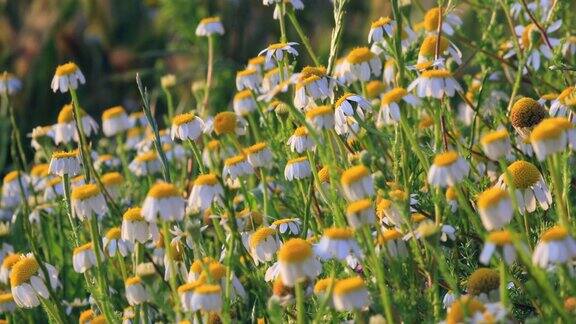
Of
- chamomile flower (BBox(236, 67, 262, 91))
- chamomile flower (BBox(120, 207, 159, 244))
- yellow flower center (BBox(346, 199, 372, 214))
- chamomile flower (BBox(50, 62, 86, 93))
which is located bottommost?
yellow flower center (BBox(346, 199, 372, 214))

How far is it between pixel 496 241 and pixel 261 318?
709 mm

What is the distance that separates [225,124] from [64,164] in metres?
0.36

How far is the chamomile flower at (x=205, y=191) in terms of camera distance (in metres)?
1.94

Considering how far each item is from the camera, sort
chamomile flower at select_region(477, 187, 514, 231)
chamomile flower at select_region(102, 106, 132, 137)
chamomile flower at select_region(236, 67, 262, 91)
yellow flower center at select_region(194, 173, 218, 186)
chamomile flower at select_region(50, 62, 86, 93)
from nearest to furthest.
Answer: chamomile flower at select_region(477, 187, 514, 231) → yellow flower center at select_region(194, 173, 218, 186) → chamomile flower at select_region(50, 62, 86, 93) → chamomile flower at select_region(236, 67, 262, 91) → chamomile flower at select_region(102, 106, 132, 137)

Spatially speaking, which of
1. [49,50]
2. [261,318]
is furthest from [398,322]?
[49,50]

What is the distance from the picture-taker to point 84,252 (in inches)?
83.0

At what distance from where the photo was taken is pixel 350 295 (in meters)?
1.55

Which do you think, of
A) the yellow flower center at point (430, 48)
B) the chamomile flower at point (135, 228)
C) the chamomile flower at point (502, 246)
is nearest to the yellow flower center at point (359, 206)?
the chamomile flower at point (502, 246)

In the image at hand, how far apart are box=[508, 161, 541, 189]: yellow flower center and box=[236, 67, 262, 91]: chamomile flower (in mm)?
894

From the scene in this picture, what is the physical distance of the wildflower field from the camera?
1.64 m

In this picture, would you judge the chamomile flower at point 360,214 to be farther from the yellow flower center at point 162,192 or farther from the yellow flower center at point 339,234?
the yellow flower center at point 162,192

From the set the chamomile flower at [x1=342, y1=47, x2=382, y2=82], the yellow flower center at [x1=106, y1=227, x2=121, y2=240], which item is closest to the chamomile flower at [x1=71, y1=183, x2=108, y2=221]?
the yellow flower center at [x1=106, y1=227, x2=121, y2=240]

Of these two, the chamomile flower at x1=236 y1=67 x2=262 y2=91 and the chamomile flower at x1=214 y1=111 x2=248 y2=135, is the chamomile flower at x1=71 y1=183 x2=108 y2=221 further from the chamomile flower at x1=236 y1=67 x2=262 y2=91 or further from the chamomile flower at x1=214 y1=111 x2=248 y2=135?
the chamomile flower at x1=236 y1=67 x2=262 y2=91

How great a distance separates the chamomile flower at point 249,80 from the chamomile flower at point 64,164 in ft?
1.95
